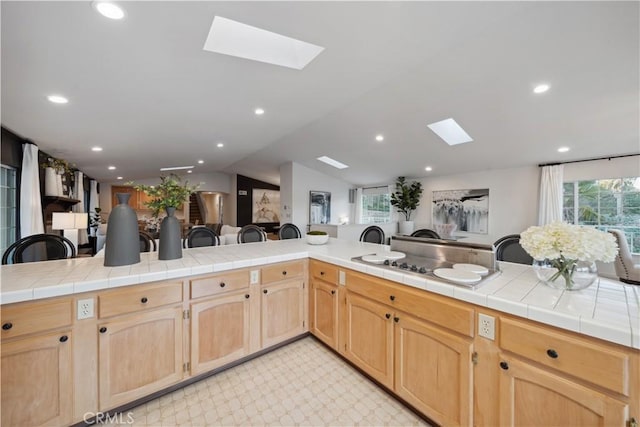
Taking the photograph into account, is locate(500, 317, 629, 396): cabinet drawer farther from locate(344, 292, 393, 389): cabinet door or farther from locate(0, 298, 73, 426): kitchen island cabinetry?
locate(0, 298, 73, 426): kitchen island cabinetry

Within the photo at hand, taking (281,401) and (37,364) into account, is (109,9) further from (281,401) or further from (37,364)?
(281,401)

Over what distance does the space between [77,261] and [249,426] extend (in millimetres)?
1713

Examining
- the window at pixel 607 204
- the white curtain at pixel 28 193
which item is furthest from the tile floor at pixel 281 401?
the window at pixel 607 204

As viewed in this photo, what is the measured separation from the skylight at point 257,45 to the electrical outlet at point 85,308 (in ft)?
6.23

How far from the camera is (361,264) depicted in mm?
1903

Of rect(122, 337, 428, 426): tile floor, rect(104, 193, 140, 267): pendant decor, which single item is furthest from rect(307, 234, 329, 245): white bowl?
rect(104, 193, 140, 267): pendant decor

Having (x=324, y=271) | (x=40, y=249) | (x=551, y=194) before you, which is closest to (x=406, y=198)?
(x=551, y=194)

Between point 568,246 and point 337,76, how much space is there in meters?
2.42

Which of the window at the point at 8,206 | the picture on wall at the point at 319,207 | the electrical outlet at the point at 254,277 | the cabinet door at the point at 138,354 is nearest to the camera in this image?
the cabinet door at the point at 138,354

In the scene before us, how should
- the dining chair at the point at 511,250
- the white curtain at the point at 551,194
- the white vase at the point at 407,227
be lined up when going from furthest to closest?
1. the white vase at the point at 407,227
2. the white curtain at the point at 551,194
3. the dining chair at the point at 511,250

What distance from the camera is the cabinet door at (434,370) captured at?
4.35 feet

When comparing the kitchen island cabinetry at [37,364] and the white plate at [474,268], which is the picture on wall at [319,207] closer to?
the white plate at [474,268]

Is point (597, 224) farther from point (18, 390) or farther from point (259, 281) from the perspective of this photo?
point (18, 390)

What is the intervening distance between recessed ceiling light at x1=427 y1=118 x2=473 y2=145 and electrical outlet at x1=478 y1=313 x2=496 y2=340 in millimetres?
4002
